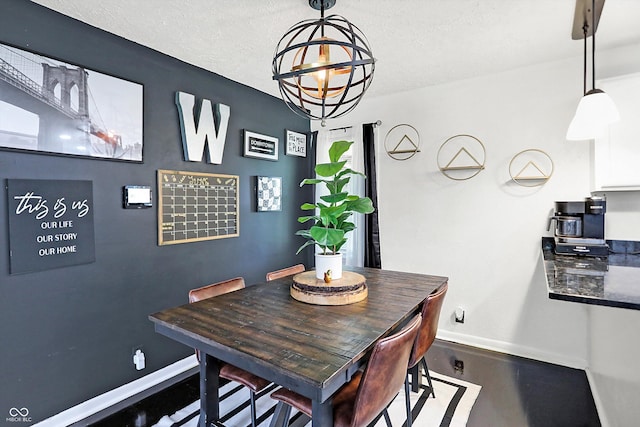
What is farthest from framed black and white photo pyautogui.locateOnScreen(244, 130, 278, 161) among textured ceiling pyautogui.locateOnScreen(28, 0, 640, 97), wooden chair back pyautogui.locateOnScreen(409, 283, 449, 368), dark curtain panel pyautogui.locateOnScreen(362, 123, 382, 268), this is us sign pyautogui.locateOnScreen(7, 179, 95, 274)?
wooden chair back pyautogui.locateOnScreen(409, 283, 449, 368)

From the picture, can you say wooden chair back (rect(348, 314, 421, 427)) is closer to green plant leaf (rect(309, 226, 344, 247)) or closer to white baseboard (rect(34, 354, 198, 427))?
green plant leaf (rect(309, 226, 344, 247))

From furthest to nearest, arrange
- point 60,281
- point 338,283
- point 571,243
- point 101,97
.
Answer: point 571,243
point 101,97
point 60,281
point 338,283

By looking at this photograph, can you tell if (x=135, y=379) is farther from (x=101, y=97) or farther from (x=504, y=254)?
(x=504, y=254)

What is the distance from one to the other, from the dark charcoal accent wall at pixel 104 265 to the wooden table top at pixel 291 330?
90 centimetres

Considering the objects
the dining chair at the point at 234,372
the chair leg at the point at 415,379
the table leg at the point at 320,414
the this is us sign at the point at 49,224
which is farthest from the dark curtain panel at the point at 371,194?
the this is us sign at the point at 49,224

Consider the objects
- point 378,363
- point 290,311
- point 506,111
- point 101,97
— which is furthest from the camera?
point 506,111

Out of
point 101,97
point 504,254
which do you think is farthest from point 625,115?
point 101,97

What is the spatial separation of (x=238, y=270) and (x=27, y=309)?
1534 millimetres

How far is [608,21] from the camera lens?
2031mm

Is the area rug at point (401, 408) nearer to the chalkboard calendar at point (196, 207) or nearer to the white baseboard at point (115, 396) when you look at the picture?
the white baseboard at point (115, 396)

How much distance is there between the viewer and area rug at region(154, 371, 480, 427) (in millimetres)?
1946

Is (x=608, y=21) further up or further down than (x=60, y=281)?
further up

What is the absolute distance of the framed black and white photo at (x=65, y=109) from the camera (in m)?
1.74

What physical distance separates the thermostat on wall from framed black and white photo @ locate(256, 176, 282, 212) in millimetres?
1117
